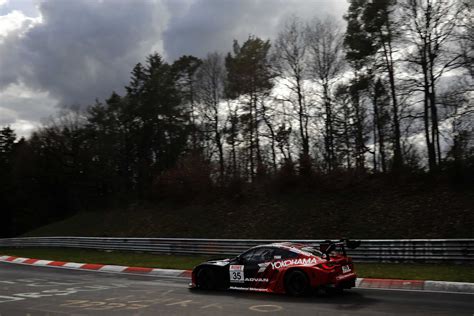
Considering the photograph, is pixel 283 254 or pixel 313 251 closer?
pixel 313 251

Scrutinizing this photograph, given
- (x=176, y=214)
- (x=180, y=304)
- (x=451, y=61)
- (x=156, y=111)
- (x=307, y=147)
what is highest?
(x=156, y=111)

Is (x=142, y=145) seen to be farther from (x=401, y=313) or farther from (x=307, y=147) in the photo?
(x=401, y=313)

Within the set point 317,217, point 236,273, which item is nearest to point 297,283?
point 236,273

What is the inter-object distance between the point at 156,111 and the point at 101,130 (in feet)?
34.9

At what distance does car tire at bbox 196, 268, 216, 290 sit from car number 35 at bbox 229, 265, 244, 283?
0.53 metres

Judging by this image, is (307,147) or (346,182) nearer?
(346,182)

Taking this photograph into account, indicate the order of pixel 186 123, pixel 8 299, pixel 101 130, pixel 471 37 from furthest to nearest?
pixel 101 130
pixel 186 123
pixel 471 37
pixel 8 299

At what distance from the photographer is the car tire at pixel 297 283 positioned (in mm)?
10250

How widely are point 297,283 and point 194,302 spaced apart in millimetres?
2389

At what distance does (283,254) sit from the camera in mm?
10914

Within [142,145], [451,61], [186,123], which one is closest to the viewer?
[451,61]

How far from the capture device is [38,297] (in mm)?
11164

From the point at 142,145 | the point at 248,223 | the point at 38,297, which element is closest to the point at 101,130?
the point at 142,145

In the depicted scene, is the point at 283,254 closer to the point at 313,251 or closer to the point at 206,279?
the point at 313,251
